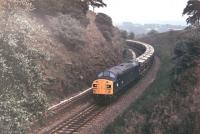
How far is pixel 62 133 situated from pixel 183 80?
908 cm

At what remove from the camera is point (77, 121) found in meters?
31.3

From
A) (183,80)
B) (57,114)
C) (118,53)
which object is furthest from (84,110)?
(118,53)

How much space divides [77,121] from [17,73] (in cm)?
1008

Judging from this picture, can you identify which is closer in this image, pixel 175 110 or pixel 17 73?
pixel 17 73

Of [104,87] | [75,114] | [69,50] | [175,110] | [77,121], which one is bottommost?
[77,121]

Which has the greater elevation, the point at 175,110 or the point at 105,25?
the point at 105,25

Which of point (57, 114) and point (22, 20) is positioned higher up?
point (22, 20)

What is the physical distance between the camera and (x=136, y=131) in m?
25.0

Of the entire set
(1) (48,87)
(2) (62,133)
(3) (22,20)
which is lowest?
(2) (62,133)

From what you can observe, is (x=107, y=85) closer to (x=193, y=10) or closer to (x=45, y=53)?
(x=45, y=53)

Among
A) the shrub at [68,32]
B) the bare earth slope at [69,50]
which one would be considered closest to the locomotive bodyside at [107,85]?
the bare earth slope at [69,50]

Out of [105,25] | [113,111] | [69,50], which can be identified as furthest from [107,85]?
[105,25]

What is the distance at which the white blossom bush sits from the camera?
20797mm

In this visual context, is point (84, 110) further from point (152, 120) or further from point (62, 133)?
point (152, 120)
